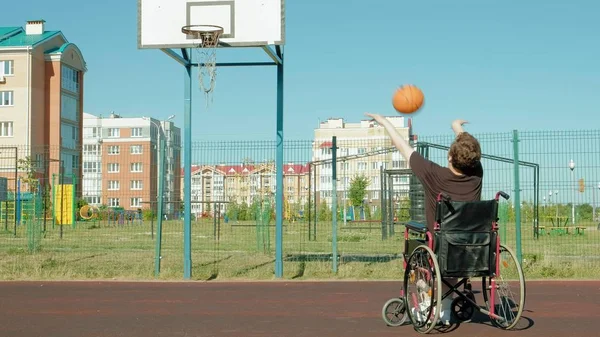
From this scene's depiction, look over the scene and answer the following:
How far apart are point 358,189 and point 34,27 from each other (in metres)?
52.3

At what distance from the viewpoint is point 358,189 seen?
2394 cm

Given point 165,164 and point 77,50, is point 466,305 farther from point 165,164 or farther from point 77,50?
point 77,50

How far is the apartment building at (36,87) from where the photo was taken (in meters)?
65.3

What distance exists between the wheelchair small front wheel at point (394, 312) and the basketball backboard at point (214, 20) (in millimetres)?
6139

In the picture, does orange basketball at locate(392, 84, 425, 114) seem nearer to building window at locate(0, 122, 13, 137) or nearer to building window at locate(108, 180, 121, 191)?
building window at locate(108, 180, 121, 191)

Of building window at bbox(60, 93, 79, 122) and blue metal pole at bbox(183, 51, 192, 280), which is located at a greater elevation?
building window at bbox(60, 93, 79, 122)

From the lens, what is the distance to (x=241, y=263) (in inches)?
620

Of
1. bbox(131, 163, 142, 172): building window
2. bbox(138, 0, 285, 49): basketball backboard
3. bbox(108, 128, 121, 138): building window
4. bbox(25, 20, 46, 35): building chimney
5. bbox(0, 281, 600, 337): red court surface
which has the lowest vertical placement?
bbox(0, 281, 600, 337): red court surface

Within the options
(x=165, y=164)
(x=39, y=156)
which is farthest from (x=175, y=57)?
(x=39, y=156)

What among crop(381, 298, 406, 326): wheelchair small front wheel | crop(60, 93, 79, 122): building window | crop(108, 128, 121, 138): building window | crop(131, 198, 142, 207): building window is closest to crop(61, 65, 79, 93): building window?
crop(60, 93, 79, 122): building window

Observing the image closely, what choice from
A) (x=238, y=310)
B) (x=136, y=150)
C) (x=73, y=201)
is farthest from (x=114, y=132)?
(x=238, y=310)

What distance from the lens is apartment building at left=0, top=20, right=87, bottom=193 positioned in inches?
2571

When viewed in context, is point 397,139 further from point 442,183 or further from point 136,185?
point 136,185

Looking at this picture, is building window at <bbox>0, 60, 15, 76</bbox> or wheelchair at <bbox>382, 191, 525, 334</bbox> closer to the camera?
wheelchair at <bbox>382, 191, 525, 334</bbox>
